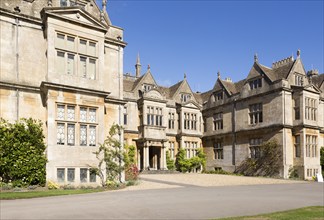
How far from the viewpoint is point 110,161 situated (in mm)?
19578

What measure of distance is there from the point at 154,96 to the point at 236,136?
10208 millimetres

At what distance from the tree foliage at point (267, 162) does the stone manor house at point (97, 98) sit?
669 mm

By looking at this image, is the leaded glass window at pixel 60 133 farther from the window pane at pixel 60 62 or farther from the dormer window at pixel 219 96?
the dormer window at pixel 219 96

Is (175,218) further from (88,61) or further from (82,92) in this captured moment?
(88,61)

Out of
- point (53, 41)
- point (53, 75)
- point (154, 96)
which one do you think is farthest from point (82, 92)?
point (154, 96)

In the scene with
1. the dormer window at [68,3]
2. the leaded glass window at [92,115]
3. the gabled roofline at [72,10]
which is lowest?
the leaded glass window at [92,115]

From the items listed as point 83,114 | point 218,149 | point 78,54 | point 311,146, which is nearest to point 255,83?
point 311,146

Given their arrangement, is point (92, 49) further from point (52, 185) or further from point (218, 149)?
point (218, 149)

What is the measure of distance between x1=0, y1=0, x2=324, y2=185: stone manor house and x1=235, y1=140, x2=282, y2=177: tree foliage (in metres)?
0.67

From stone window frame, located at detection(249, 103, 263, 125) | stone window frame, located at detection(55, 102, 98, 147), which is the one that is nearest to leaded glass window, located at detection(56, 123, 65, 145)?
stone window frame, located at detection(55, 102, 98, 147)

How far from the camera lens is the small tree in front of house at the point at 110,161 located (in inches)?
755

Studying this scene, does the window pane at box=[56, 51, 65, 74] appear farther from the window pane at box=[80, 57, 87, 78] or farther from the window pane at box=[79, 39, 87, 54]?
the window pane at box=[79, 39, 87, 54]

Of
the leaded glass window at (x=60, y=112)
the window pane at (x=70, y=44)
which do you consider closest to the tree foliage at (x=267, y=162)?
the leaded glass window at (x=60, y=112)

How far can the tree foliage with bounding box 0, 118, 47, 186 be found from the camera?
16547mm
